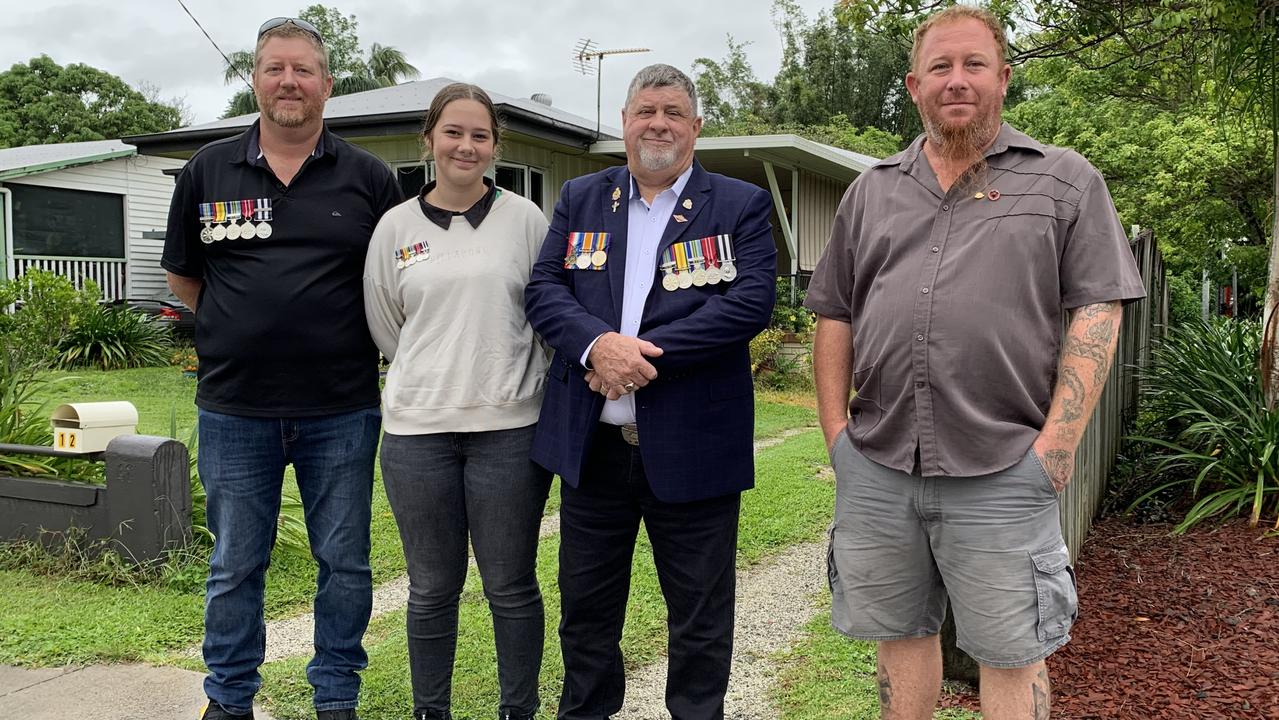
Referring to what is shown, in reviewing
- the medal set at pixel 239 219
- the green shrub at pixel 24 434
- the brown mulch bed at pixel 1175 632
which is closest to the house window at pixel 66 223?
the green shrub at pixel 24 434

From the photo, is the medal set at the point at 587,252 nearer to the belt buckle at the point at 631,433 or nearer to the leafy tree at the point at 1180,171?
the belt buckle at the point at 631,433

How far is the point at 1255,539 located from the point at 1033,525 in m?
3.12

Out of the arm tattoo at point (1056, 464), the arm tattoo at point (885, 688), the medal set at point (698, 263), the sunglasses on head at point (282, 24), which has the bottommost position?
the arm tattoo at point (885, 688)

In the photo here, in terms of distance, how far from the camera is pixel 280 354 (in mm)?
3338

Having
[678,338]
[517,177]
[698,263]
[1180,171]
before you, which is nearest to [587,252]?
[698,263]

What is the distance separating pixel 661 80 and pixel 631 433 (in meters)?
→ 1.11

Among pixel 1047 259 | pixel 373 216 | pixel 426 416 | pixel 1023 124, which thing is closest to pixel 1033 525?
pixel 1047 259

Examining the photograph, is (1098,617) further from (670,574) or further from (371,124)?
(371,124)

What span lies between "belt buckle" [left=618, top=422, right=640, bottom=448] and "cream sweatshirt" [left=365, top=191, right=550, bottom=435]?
1.16 ft

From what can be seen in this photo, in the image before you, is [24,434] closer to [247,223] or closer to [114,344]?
[247,223]

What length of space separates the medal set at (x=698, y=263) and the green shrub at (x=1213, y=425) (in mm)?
3550

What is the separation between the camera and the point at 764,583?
5.46 m

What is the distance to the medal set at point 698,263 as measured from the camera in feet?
10.2

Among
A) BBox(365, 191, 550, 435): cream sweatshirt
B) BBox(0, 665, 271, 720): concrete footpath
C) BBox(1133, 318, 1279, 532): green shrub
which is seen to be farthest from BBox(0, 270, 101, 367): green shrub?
BBox(1133, 318, 1279, 532): green shrub
